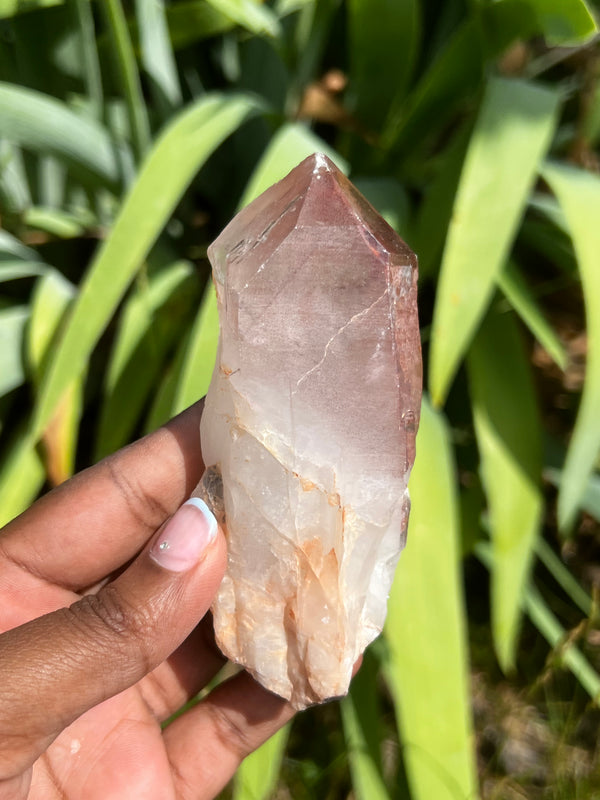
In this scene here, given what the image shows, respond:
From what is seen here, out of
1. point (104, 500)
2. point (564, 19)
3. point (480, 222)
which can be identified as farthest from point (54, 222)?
point (564, 19)

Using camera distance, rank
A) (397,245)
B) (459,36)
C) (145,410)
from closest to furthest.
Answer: (397,245) → (459,36) → (145,410)

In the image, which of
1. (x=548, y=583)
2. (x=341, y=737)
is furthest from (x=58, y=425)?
(x=548, y=583)

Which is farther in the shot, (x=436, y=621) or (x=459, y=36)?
(x=459, y=36)

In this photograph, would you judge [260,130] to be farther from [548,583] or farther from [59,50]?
[548,583]

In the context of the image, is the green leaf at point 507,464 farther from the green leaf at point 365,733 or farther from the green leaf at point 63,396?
the green leaf at point 63,396

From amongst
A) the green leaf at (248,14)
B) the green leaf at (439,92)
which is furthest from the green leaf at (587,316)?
the green leaf at (248,14)

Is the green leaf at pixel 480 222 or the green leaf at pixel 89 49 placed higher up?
the green leaf at pixel 89 49
